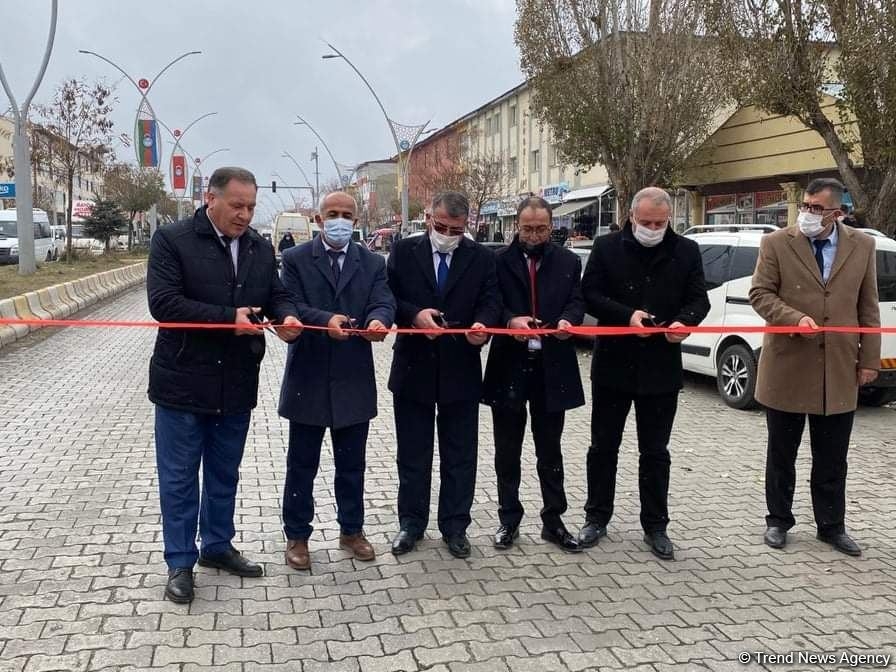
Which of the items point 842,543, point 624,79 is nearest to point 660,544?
point 842,543

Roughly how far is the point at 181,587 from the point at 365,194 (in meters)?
104

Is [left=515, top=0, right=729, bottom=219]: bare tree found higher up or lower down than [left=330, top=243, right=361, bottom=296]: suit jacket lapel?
higher up

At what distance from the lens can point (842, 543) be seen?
4645 mm

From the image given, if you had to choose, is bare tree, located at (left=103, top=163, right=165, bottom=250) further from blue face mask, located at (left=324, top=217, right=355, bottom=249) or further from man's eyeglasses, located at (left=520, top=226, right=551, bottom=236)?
man's eyeglasses, located at (left=520, top=226, right=551, bottom=236)

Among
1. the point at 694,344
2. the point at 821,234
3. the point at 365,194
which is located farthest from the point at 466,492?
the point at 365,194

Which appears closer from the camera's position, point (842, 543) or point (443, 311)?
point (443, 311)

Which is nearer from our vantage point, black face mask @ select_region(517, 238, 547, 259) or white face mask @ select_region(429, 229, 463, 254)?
white face mask @ select_region(429, 229, 463, 254)

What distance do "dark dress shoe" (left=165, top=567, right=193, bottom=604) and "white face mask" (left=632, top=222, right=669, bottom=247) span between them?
9.91 ft

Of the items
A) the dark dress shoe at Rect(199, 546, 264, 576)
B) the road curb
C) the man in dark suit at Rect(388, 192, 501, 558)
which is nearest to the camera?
the dark dress shoe at Rect(199, 546, 264, 576)

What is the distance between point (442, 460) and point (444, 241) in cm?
129

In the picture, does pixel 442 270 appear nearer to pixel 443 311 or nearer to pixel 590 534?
pixel 443 311

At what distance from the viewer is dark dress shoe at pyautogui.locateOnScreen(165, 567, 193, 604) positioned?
12.4ft

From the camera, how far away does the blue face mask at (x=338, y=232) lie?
429 cm

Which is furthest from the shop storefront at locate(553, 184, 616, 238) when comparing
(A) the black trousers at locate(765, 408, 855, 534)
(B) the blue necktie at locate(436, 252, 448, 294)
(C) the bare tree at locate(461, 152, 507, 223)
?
(B) the blue necktie at locate(436, 252, 448, 294)
